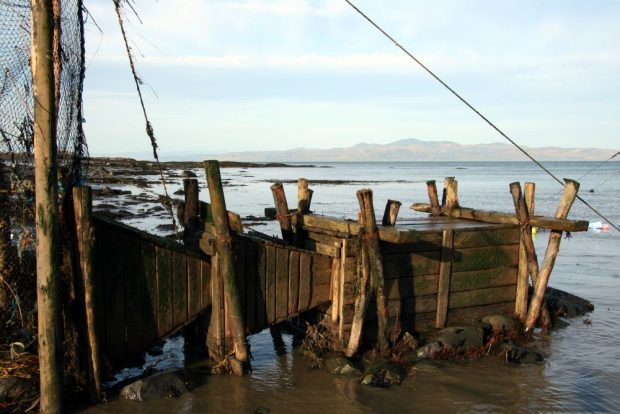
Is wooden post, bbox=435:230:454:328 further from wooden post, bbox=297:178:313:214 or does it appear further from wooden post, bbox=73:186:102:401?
wooden post, bbox=73:186:102:401

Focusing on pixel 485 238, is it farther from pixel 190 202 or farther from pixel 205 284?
pixel 190 202

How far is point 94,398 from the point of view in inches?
261

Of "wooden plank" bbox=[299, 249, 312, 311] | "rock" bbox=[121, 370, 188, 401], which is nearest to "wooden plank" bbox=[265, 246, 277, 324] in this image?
"wooden plank" bbox=[299, 249, 312, 311]

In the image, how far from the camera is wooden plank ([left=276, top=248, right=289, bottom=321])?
8.06 metres

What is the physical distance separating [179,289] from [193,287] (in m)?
0.20

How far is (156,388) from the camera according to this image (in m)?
7.03

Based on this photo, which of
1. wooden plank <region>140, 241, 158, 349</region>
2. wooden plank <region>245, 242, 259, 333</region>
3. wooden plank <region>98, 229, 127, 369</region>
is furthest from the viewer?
wooden plank <region>245, 242, 259, 333</region>

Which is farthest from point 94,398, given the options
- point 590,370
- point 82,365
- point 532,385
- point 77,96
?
point 590,370

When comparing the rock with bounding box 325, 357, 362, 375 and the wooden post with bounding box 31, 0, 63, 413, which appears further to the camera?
the rock with bounding box 325, 357, 362, 375

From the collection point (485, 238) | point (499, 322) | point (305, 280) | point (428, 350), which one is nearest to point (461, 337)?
point (428, 350)

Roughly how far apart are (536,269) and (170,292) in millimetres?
6407

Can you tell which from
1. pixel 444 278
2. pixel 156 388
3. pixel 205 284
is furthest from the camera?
pixel 444 278

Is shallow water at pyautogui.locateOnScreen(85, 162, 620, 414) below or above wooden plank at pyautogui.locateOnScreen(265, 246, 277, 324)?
below

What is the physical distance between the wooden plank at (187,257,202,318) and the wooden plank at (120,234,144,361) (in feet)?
2.18
